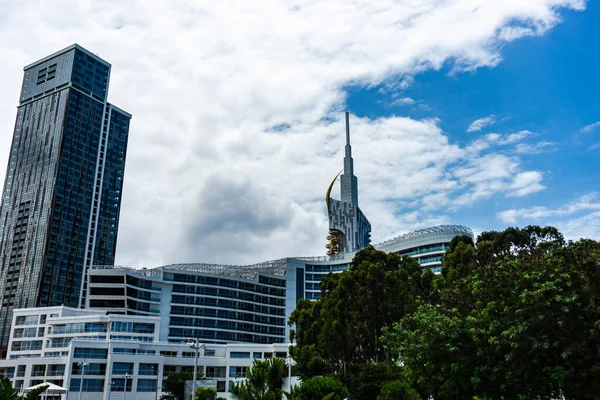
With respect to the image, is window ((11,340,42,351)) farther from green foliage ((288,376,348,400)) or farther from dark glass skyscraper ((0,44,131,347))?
green foliage ((288,376,348,400))

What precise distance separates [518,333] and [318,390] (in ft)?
64.5

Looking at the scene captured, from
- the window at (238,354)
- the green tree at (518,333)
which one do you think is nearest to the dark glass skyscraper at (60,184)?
the window at (238,354)

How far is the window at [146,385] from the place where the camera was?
75.0 m

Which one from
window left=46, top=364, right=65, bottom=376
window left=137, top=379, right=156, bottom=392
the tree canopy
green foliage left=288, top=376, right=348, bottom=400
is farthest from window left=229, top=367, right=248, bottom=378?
the tree canopy

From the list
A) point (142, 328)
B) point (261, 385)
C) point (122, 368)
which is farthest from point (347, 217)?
point (261, 385)

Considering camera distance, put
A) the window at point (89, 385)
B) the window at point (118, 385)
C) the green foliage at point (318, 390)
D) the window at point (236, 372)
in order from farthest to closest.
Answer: the window at point (236, 372)
the window at point (118, 385)
the window at point (89, 385)
the green foliage at point (318, 390)

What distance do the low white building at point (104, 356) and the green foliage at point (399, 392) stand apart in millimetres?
34589

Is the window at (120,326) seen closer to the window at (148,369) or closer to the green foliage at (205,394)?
the window at (148,369)

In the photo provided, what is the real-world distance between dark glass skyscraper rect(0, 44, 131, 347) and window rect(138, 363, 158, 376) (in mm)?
62871

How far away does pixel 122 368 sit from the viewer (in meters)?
74.9

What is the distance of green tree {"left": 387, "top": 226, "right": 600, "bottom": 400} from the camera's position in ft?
73.9

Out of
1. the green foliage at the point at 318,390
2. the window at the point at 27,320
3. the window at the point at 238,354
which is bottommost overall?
the green foliage at the point at 318,390

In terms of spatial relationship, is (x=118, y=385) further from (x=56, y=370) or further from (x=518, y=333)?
(x=518, y=333)

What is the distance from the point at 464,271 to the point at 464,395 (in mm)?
15277
